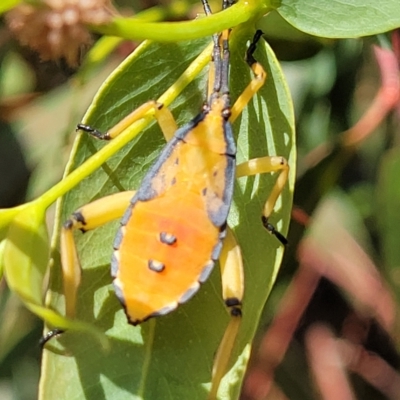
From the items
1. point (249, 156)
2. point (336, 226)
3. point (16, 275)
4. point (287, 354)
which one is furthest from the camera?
point (287, 354)

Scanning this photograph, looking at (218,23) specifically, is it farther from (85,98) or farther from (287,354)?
(287,354)

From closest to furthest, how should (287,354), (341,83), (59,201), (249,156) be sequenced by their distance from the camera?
1. (59,201)
2. (249,156)
3. (341,83)
4. (287,354)

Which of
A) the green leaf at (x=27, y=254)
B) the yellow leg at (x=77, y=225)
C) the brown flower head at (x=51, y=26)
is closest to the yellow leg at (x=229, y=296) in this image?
the yellow leg at (x=77, y=225)

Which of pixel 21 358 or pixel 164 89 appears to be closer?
pixel 164 89

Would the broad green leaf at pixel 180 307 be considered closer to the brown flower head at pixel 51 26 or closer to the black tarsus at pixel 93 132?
the black tarsus at pixel 93 132

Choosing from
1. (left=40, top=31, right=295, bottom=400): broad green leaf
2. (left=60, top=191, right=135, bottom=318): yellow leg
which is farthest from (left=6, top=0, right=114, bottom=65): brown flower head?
(left=60, top=191, right=135, bottom=318): yellow leg

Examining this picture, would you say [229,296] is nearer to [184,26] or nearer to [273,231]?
[273,231]

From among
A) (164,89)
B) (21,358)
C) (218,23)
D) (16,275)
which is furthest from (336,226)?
(16,275)
